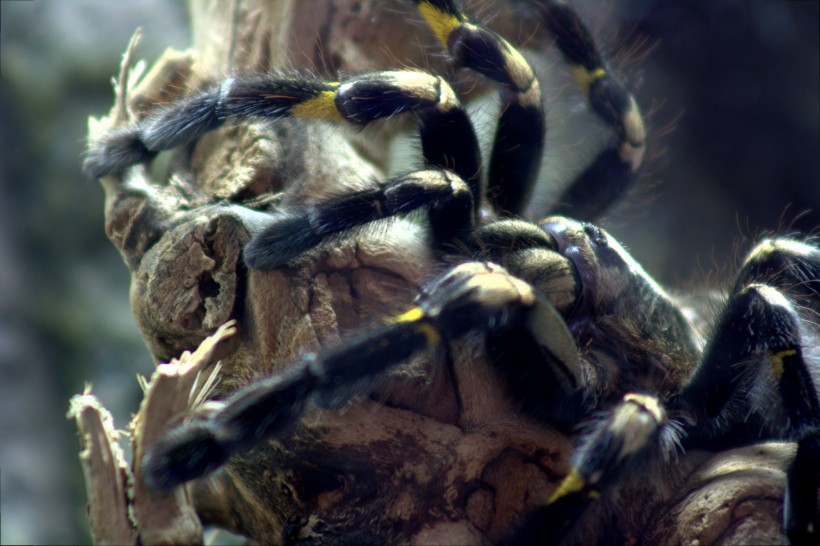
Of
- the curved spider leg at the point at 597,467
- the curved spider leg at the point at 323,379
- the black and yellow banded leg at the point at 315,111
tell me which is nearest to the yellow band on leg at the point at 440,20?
the black and yellow banded leg at the point at 315,111

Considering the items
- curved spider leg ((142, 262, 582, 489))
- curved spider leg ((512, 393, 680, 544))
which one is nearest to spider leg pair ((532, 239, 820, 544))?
curved spider leg ((512, 393, 680, 544))

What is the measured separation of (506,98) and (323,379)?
120 centimetres

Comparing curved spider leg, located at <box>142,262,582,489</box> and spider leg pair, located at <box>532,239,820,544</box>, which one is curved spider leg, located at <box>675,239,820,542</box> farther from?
curved spider leg, located at <box>142,262,582,489</box>

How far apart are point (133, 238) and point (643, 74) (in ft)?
8.40

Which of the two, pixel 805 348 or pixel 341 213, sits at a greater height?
pixel 341 213

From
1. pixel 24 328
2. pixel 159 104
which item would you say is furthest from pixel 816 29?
pixel 24 328

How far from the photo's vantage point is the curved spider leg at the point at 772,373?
5.14ft

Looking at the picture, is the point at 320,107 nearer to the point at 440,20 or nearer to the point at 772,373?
the point at 440,20

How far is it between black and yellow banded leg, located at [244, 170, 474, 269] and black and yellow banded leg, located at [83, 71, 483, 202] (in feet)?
0.67

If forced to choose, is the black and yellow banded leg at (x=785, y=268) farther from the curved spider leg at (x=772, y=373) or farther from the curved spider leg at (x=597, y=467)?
the curved spider leg at (x=597, y=467)

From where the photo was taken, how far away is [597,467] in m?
1.49

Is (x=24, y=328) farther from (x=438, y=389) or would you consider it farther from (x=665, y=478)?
(x=665, y=478)

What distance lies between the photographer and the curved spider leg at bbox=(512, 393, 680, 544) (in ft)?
4.92

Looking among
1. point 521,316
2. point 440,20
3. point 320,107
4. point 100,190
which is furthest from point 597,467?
point 100,190
